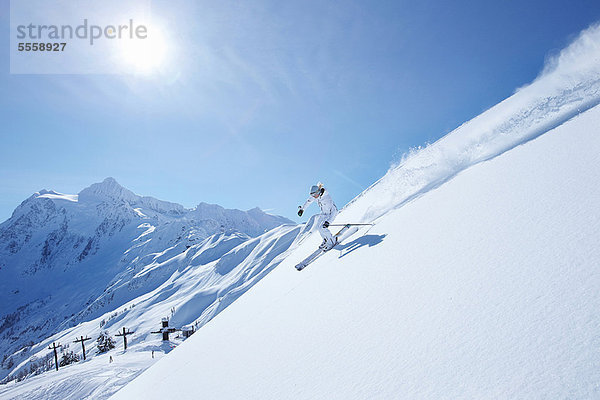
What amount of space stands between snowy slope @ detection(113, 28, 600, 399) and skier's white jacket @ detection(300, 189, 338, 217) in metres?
3.93

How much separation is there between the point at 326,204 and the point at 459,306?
24.0 feet

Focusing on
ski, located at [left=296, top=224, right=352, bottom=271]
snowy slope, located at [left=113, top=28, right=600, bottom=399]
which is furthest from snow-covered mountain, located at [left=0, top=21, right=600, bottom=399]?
ski, located at [left=296, top=224, right=352, bottom=271]

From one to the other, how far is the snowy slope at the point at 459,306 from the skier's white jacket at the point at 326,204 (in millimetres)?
3929

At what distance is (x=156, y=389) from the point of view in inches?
153

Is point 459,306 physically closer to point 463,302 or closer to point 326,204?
point 463,302

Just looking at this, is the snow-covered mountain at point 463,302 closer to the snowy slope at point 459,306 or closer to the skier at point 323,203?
the snowy slope at point 459,306

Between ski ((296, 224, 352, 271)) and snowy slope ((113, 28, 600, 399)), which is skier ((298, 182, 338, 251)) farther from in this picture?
snowy slope ((113, 28, 600, 399))

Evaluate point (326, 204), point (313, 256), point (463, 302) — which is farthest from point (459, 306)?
point (326, 204)

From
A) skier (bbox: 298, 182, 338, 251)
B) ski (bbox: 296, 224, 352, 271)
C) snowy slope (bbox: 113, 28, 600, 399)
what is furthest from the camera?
skier (bbox: 298, 182, 338, 251)

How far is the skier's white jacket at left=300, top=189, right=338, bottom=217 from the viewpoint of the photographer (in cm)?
931

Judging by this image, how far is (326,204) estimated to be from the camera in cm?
935

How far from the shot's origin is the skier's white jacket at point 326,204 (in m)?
9.31

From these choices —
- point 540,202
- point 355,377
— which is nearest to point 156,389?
point 355,377

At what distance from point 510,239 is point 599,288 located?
3.54 feet
